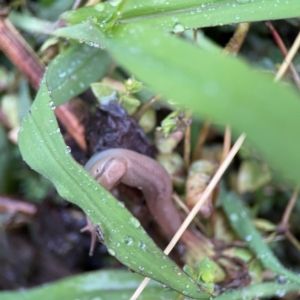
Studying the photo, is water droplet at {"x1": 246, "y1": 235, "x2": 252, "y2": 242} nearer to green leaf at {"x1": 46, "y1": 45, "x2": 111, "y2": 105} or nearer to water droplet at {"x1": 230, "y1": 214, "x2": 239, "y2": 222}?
water droplet at {"x1": 230, "y1": 214, "x2": 239, "y2": 222}

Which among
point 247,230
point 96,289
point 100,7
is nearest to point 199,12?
point 100,7

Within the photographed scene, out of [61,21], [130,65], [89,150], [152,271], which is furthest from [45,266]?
[130,65]

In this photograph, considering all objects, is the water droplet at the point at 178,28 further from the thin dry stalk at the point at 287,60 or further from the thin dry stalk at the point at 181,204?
the thin dry stalk at the point at 181,204

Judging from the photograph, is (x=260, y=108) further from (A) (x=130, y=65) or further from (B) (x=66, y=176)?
(B) (x=66, y=176)

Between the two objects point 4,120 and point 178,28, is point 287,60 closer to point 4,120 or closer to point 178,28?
point 178,28

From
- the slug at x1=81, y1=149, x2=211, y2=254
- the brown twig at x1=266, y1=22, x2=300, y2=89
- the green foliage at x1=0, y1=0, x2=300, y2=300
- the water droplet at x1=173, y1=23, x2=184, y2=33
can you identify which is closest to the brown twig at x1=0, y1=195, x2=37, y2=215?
the green foliage at x1=0, y1=0, x2=300, y2=300
